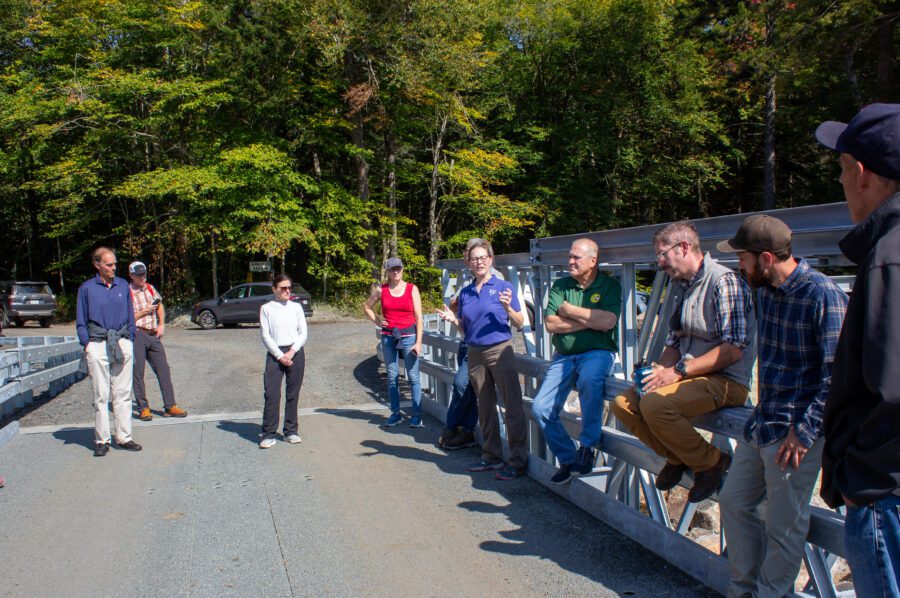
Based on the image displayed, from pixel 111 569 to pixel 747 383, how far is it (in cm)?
402

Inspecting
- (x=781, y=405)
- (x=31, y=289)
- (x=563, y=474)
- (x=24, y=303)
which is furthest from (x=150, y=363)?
(x=31, y=289)

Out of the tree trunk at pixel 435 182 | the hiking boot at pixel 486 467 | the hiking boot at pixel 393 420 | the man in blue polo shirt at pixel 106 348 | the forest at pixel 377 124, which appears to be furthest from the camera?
the tree trunk at pixel 435 182

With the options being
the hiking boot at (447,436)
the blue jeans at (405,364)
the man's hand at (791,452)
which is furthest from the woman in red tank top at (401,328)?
the man's hand at (791,452)

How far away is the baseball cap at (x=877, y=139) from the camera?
2.08 metres

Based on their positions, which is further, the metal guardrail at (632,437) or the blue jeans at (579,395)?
the blue jeans at (579,395)

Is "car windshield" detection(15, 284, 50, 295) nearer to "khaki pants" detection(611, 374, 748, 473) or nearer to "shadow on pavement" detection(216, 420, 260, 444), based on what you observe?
"shadow on pavement" detection(216, 420, 260, 444)

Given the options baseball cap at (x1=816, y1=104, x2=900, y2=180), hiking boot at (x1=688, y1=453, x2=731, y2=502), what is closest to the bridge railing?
hiking boot at (x1=688, y1=453, x2=731, y2=502)

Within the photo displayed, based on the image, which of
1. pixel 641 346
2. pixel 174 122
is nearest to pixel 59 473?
pixel 641 346

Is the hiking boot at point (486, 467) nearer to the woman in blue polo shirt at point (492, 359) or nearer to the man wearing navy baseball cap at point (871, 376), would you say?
the woman in blue polo shirt at point (492, 359)

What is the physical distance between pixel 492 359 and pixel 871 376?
4678 millimetres

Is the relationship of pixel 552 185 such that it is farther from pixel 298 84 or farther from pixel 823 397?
pixel 823 397

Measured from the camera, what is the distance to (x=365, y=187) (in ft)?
105

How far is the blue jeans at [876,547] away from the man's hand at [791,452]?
40.6 inches

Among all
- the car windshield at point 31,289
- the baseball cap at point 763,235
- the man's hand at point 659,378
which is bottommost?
the car windshield at point 31,289
